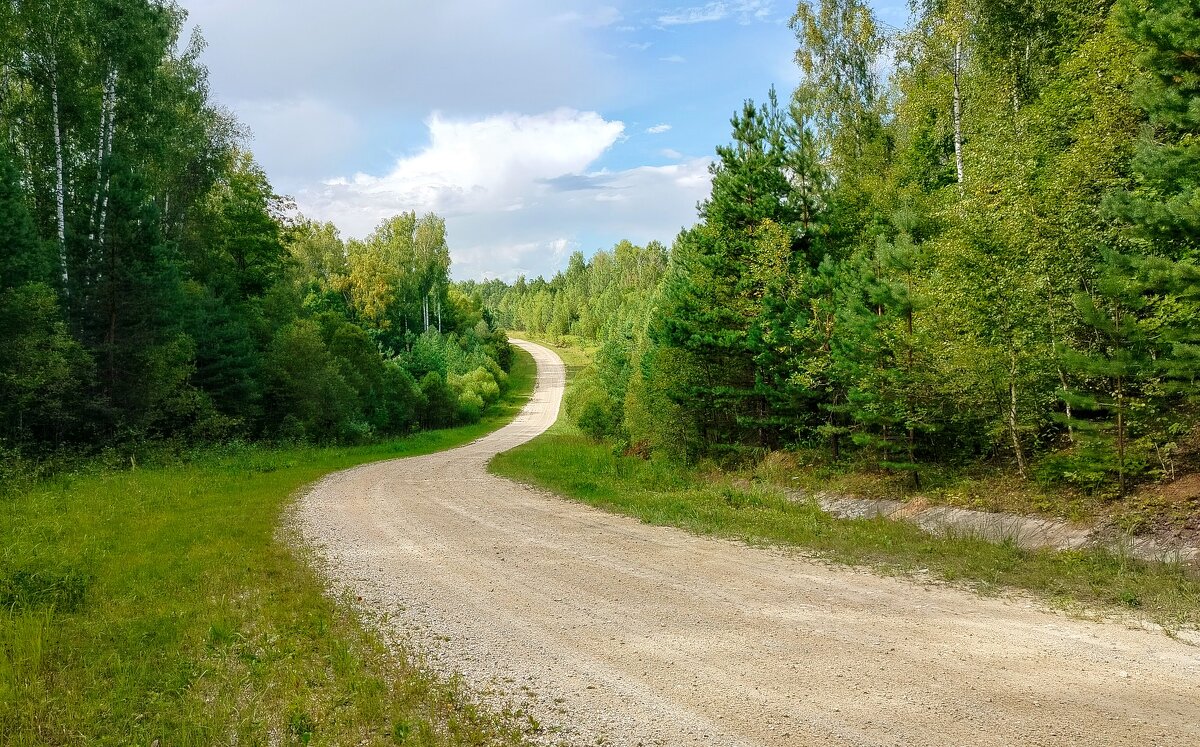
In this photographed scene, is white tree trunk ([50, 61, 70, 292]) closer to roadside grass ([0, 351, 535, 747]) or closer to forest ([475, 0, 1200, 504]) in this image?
roadside grass ([0, 351, 535, 747])

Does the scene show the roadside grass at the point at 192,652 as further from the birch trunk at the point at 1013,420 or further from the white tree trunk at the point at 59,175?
the birch trunk at the point at 1013,420

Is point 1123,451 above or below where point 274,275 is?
below

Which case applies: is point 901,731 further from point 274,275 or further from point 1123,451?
point 274,275

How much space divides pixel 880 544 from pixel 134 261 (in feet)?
77.0

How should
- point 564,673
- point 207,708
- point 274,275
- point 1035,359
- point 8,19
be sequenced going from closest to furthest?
point 207,708
point 564,673
point 1035,359
point 8,19
point 274,275

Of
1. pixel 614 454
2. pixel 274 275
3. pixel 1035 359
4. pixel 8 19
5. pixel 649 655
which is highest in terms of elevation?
pixel 8 19

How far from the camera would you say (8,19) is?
1802cm

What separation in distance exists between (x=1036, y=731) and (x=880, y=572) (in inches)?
169

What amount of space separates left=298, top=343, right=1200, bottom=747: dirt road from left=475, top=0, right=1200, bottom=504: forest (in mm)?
5824

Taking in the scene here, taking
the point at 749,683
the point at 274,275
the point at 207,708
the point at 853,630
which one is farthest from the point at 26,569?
the point at 274,275

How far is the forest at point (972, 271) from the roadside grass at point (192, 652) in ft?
37.0

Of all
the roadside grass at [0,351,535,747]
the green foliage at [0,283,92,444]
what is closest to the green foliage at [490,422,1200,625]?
the roadside grass at [0,351,535,747]

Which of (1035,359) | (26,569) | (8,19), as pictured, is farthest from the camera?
(8,19)

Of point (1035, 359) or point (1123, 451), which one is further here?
point (1035, 359)
